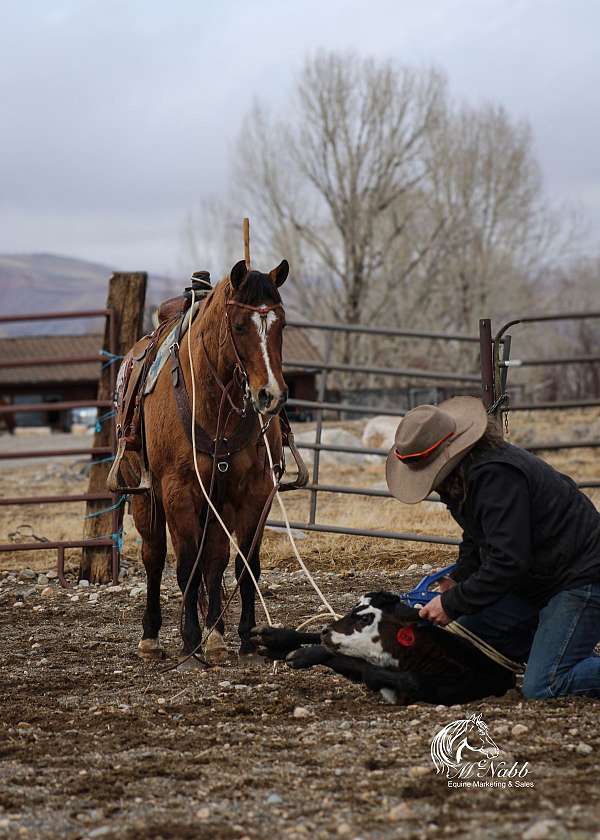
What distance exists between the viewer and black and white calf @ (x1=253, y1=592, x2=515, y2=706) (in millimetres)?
3971

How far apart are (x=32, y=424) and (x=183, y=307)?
37529 mm

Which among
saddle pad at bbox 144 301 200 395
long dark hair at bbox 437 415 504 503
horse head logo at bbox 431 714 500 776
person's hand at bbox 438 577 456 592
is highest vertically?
saddle pad at bbox 144 301 200 395

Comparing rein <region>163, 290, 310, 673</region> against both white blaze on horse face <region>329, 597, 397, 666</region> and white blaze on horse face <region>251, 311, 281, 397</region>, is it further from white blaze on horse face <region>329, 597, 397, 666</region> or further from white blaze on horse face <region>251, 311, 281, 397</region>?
white blaze on horse face <region>329, 597, 397, 666</region>

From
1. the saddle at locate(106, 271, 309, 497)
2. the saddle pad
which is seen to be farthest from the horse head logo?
the saddle pad

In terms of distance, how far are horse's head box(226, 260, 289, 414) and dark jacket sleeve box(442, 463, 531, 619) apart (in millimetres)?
1150

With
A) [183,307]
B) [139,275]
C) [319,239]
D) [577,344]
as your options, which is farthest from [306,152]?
[183,307]

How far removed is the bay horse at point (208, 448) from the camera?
4949 millimetres

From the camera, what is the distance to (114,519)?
793cm

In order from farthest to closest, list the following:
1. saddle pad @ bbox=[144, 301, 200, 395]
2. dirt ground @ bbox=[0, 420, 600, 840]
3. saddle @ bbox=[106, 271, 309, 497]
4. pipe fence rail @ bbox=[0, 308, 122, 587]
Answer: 1. pipe fence rail @ bbox=[0, 308, 122, 587]
2. saddle pad @ bbox=[144, 301, 200, 395]
3. saddle @ bbox=[106, 271, 309, 497]
4. dirt ground @ bbox=[0, 420, 600, 840]

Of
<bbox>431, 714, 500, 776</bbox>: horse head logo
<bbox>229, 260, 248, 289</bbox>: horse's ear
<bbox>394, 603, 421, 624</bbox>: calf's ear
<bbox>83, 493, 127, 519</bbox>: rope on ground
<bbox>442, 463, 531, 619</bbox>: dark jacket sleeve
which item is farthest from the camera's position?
<bbox>83, 493, 127, 519</bbox>: rope on ground

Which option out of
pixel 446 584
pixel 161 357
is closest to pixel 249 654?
pixel 446 584

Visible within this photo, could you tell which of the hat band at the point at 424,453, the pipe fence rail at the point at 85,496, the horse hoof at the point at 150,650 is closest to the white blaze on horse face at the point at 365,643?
the hat band at the point at 424,453

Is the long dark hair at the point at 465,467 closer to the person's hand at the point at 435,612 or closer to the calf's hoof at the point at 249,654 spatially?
the person's hand at the point at 435,612

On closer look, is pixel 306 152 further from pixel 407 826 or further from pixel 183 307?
pixel 407 826
